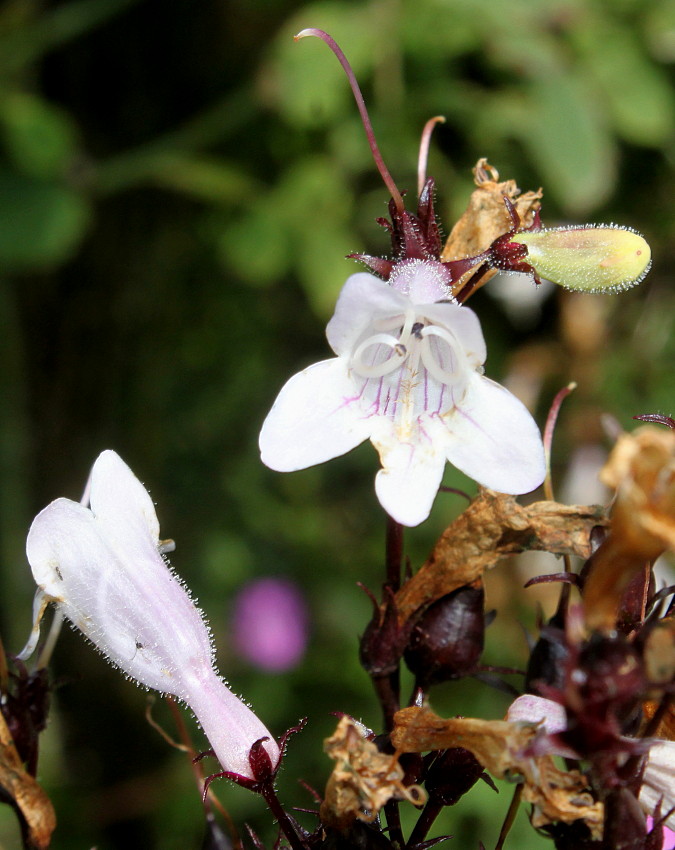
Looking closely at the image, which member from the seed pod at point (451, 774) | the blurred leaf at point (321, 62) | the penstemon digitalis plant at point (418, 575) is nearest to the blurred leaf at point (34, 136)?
the blurred leaf at point (321, 62)

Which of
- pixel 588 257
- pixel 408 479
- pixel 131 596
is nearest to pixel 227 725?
pixel 131 596

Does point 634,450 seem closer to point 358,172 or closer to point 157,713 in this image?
point 358,172

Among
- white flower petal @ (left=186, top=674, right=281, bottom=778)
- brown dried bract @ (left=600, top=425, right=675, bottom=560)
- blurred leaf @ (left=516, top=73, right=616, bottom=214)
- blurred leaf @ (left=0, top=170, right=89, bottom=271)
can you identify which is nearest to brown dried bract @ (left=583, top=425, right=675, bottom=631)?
brown dried bract @ (left=600, top=425, right=675, bottom=560)

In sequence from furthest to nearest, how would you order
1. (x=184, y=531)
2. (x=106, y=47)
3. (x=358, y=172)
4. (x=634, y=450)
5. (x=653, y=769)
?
(x=184, y=531) < (x=106, y=47) < (x=358, y=172) < (x=653, y=769) < (x=634, y=450)

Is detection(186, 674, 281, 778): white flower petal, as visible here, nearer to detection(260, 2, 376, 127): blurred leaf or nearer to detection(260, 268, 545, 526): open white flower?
detection(260, 268, 545, 526): open white flower

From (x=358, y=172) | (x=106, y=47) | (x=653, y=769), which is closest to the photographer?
(x=653, y=769)

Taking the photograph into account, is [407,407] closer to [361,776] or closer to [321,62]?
[361,776]

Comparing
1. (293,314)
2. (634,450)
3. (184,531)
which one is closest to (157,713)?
(184,531)
